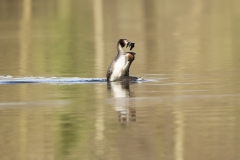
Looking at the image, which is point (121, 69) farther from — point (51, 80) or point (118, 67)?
point (51, 80)

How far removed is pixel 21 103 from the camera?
20375mm

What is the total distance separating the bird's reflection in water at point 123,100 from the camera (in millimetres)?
17950

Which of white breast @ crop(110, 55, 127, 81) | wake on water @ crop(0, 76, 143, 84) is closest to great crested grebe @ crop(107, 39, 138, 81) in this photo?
white breast @ crop(110, 55, 127, 81)

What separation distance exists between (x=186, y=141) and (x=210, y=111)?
130 inches

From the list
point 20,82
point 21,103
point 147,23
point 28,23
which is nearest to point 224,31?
point 147,23

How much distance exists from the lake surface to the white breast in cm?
34

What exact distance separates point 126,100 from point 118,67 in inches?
158

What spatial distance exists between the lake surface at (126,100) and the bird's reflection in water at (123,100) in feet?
0.05

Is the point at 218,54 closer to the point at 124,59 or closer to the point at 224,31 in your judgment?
the point at 124,59

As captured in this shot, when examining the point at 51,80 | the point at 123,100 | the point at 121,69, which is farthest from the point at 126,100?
the point at 51,80

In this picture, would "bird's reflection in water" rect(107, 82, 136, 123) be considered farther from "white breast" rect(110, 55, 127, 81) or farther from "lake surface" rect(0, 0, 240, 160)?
"white breast" rect(110, 55, 127, 81)

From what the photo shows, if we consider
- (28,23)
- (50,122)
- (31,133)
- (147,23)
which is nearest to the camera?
(31,133)

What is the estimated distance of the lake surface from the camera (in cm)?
1495

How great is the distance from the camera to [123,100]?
20.5m
